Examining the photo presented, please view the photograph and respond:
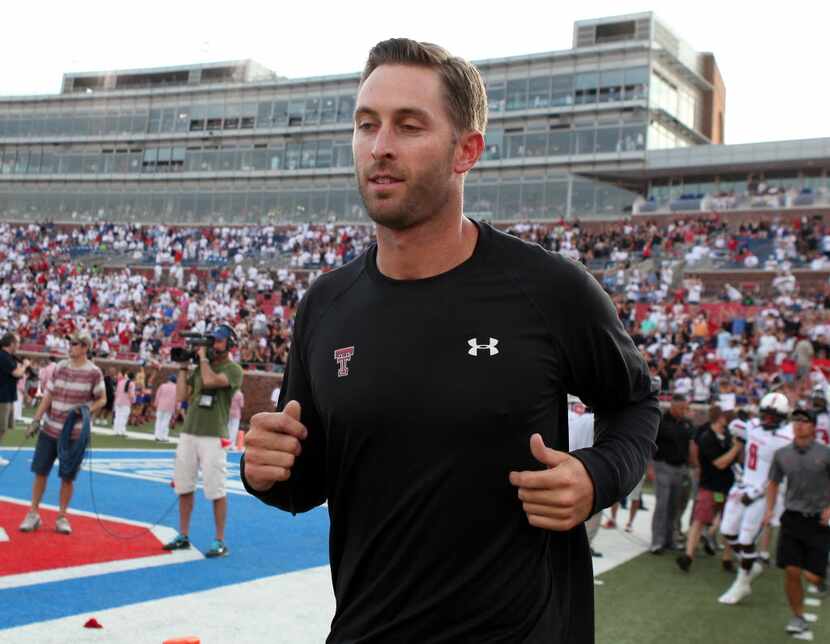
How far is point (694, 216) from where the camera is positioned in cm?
3600

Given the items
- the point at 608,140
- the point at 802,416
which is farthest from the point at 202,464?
the point at 608,140

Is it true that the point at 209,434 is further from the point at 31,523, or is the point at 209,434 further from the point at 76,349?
the point at 31,523

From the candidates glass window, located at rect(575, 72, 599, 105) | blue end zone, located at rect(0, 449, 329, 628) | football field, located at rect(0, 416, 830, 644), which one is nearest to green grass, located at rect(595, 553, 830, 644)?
football field, located at rect(0, 416, 830, 644)

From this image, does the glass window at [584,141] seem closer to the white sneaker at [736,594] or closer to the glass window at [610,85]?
the glass window at [610,85]

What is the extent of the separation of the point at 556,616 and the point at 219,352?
6521mm

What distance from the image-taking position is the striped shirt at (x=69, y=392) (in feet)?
27.2

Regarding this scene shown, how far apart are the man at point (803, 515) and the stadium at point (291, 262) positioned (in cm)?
34

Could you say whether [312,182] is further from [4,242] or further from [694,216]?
[694,216]

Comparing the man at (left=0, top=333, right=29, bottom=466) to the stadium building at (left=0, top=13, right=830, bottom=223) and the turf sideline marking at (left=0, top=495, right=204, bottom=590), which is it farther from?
the stadium building at (left=0, top=13, right=830, bottom=223)

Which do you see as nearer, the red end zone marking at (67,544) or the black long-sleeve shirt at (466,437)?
the black long-sleeve shirt at (466,437)

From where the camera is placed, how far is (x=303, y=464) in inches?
77.0

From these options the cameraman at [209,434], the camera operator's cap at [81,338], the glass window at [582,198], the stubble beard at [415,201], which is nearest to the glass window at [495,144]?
the glass window at [582,198]

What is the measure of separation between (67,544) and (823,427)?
892 centimetres

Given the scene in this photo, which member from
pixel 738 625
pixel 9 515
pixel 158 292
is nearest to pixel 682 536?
pixel 738 625
